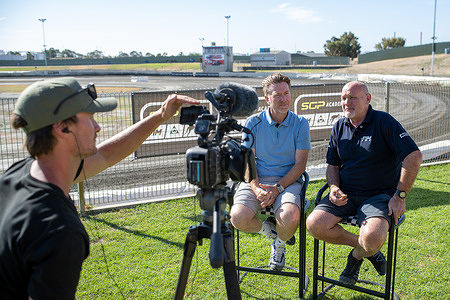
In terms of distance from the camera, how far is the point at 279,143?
14.1 feet

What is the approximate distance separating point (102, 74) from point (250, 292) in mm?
57021

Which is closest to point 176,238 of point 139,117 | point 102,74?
point 139,117

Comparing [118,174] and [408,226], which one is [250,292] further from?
[118,174]

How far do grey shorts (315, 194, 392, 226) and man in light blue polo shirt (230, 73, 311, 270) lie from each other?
0.31 meters

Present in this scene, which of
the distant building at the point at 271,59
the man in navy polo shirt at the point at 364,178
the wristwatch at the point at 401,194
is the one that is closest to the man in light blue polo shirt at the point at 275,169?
the man in navy polo shirt at the point at 364,178

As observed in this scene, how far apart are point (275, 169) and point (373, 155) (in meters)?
0.99

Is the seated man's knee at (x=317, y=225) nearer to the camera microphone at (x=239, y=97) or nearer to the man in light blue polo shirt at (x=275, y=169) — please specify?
the man in light blue polo shirt at (x=275, y=169)

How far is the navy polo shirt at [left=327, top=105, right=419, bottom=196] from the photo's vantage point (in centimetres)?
383

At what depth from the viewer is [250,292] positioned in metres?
3.94

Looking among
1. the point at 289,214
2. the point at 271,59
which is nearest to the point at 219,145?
the point at 289,214

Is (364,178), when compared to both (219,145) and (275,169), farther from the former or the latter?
(219,145)

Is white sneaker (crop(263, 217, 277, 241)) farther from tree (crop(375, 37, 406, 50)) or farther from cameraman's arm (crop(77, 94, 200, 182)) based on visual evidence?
tree (crop(375, 37, 406, 50))

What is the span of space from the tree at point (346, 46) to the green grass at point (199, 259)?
262 feet

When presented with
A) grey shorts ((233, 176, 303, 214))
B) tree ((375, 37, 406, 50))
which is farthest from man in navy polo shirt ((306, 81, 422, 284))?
tree ((375, 37, 406, 50))
